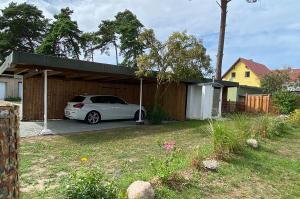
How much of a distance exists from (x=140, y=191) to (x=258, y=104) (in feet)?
68.7

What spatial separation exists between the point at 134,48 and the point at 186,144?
97.5 ft

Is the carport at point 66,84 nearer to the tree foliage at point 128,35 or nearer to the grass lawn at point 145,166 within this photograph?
the grass lawn at point 145,166

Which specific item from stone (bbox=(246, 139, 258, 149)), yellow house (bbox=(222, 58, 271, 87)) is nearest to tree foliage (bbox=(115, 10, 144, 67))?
yellow house (bbox=(222, 58, 271, 87))

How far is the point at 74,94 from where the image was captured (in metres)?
17.0

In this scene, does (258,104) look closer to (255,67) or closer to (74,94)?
(74,94)

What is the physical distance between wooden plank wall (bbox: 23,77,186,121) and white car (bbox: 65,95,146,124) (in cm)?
172

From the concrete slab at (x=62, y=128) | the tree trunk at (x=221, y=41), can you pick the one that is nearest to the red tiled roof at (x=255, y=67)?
the tree trunk at (x=221, y=41)

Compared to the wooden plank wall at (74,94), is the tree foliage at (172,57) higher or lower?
higher

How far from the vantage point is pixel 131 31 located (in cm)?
3897

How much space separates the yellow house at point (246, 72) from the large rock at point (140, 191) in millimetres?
40498

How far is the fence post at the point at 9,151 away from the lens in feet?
4.68

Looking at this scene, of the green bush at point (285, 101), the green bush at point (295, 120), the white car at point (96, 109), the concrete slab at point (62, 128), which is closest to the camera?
the concrete slab at point (62, 128)

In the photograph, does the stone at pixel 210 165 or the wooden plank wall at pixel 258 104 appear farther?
the wooden plank wall at pixel 258 104

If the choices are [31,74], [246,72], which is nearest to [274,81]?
[246,72]
